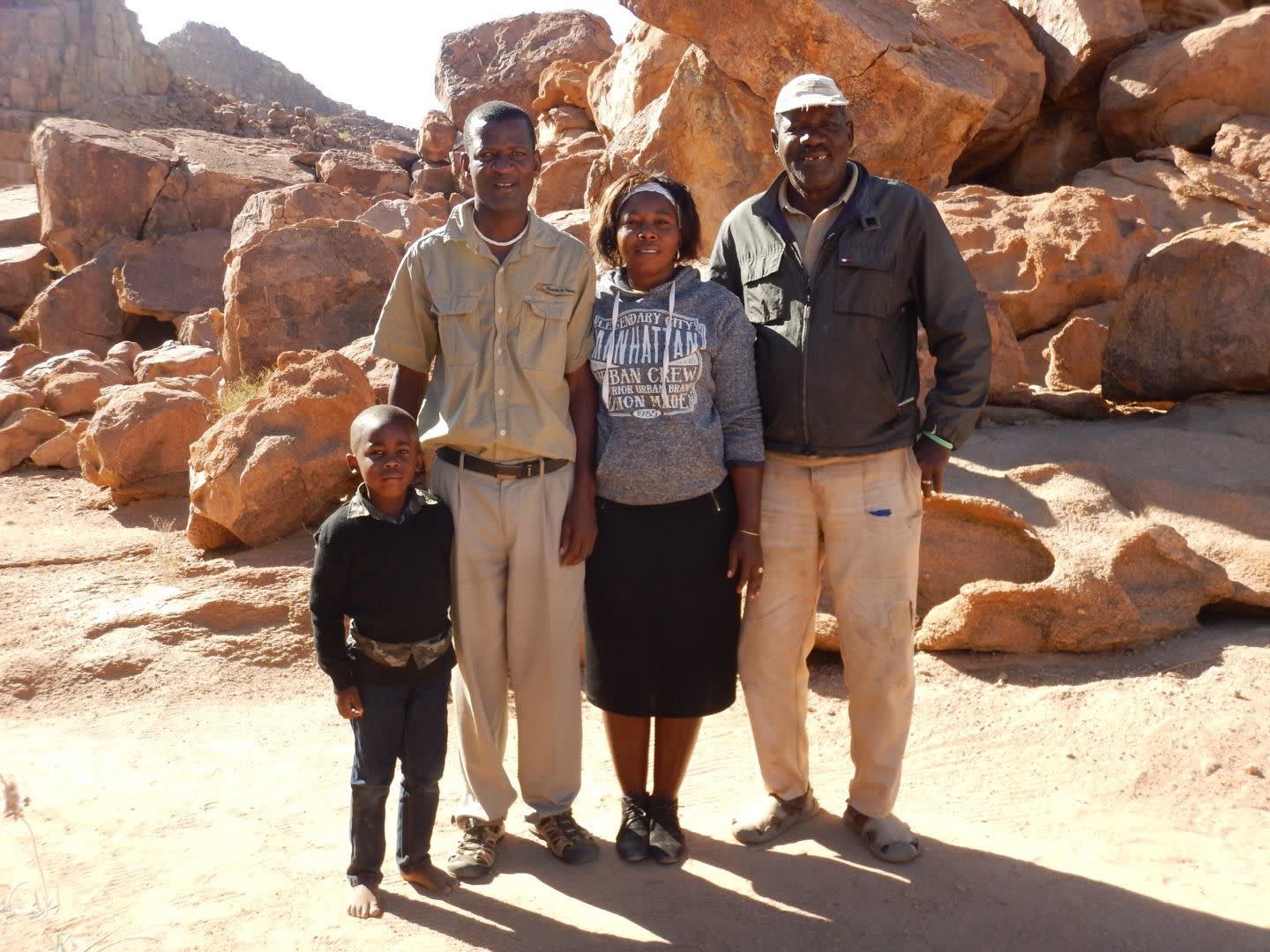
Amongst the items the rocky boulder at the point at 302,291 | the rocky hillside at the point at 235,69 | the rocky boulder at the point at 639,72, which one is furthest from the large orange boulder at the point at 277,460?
the rocky hillside at the point at 235,69

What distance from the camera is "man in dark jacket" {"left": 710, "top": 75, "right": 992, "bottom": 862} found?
9.12 feet

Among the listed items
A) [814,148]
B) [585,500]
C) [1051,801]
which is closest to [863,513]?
[585,500]

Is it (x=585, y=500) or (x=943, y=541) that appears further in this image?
(x=943, y=541)

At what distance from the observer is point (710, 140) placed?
697 centimetres

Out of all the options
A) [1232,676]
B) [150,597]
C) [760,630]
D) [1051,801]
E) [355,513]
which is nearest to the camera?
[355,513]

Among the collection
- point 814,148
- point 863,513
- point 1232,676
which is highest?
point 814,148

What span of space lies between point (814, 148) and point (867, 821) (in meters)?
1.77

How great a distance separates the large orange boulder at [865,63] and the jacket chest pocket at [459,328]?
4.19 meters

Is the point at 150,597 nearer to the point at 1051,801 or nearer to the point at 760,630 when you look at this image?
the point at 760,630

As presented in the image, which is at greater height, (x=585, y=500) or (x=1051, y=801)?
(x=585, y=500)

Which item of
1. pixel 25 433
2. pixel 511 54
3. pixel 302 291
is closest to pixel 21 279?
pixel 25 433

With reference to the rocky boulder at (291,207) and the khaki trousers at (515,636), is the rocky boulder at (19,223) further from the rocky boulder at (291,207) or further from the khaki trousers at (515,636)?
the khaki trousers at (515,636)

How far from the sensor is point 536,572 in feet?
9.30

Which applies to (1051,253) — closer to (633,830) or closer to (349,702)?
(633,830)
